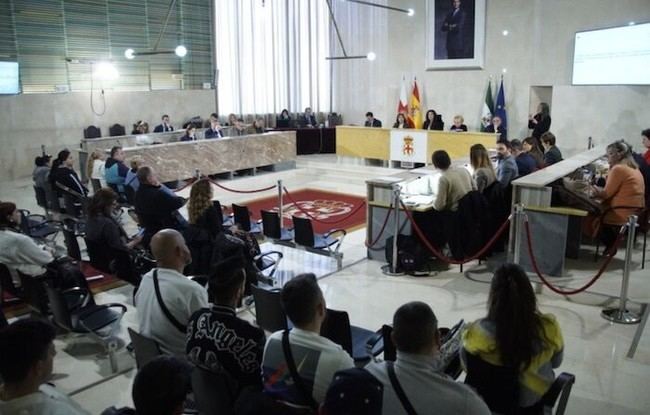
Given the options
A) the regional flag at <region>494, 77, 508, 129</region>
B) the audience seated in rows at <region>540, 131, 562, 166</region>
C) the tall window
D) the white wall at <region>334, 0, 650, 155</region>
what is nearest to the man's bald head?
the audience seated in rows at <region>540, 131, 562, 166</region>

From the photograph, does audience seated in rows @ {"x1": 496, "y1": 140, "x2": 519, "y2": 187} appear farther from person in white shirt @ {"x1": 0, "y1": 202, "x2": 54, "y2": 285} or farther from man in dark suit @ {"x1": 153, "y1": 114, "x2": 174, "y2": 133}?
man in dark suit @ {"x1": 153, "y1": 114, "x2": 174, "y2": 133}

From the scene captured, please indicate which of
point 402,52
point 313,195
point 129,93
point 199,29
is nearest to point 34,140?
point 129,93

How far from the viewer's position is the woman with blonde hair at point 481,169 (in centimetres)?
664

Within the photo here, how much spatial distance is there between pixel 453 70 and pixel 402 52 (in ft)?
5.43

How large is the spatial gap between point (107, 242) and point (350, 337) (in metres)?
2.90

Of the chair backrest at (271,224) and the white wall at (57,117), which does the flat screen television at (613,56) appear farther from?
the white wall at (57,117)

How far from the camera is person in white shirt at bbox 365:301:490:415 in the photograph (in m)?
2.15

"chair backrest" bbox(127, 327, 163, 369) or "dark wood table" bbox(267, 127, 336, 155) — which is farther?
"dark wood table" bbox(267, 127, 336, 155)

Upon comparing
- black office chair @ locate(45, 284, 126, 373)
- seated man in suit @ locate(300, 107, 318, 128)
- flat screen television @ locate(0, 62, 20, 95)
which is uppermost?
flat screen television @ locate(0, 62, 20, 95)

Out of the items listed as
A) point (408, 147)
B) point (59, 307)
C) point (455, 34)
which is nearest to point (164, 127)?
point (408, 147)

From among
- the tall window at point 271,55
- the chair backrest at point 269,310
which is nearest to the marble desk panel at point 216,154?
the tall window at point 271,55

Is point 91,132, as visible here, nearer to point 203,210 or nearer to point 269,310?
point 203,210

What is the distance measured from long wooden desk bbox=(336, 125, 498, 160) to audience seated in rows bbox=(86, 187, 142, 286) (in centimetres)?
872

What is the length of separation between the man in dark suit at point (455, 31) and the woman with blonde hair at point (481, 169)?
29.7 ft
